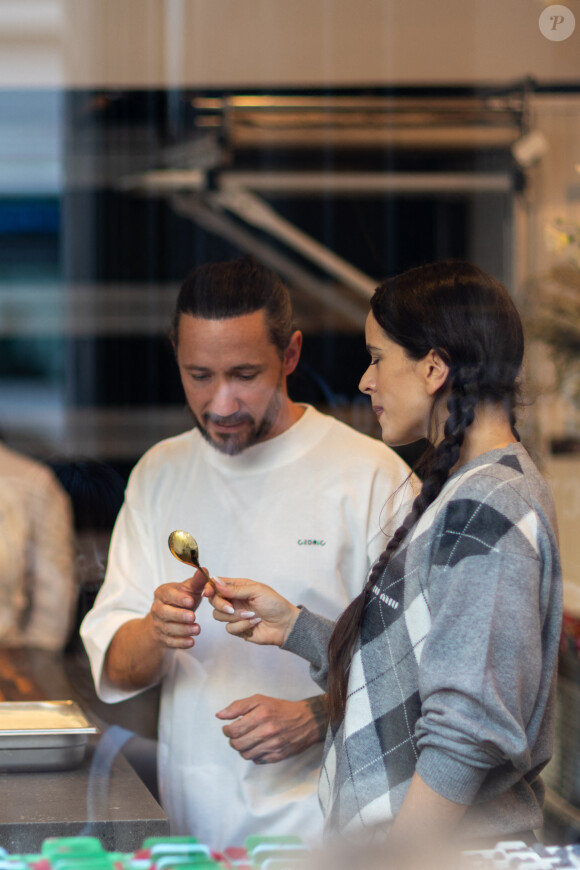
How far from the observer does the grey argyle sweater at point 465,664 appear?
0.83 m

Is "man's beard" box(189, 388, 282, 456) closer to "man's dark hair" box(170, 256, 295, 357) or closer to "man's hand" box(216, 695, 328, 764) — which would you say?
"man's dark hair" box(170, 256, 295, 357)

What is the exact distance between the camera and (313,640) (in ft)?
3.39

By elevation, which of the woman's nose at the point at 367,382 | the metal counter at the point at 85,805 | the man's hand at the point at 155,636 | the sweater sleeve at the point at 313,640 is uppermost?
the woman's nose at the point at 367,382

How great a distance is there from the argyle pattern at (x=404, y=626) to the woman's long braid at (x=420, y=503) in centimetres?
1

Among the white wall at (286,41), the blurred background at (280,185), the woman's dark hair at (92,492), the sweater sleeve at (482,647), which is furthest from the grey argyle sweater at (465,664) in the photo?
the white wall at (286,41)

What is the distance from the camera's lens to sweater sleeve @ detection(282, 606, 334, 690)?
3.39 feet

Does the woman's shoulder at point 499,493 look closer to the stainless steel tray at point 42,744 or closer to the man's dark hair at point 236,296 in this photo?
the man's dark hair at point 236,296

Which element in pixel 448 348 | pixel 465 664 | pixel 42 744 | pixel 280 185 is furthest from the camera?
pixel 280 185

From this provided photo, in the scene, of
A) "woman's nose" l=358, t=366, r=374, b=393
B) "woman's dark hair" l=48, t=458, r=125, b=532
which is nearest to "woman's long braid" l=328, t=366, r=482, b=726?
"woman's nose" l=358, t=366, r=374, b=393

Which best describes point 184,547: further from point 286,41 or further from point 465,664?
point 286,41

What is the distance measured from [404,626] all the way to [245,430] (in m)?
0.37

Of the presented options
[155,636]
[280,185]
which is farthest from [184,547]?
[280,185]

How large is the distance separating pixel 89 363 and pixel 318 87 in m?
0.75

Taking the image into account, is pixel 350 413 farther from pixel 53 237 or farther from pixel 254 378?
pixel 53 237
